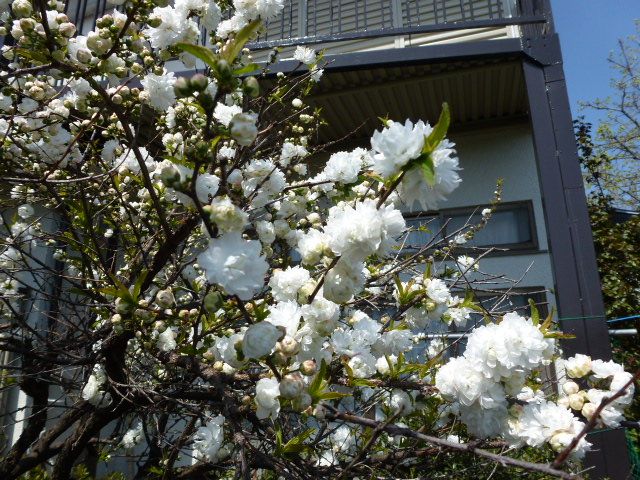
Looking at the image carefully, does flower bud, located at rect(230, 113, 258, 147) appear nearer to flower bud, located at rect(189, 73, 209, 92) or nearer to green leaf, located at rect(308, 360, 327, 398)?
flower bud, located at rect(189, 73, 209, 92)

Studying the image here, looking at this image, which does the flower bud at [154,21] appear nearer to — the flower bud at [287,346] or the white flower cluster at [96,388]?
the flower bud at [287,346]

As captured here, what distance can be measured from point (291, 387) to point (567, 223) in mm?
2769

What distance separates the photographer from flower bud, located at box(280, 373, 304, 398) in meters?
1.17

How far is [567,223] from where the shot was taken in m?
3.25

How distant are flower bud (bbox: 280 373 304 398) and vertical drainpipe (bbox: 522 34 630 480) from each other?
7.74 feet

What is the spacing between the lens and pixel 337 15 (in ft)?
18.3

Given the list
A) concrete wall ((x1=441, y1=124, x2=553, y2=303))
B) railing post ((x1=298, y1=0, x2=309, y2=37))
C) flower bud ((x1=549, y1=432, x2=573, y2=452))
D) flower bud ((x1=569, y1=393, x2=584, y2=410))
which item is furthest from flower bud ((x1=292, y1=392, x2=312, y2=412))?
railing post ((x1=298, y1=0, x2=309, y2=37))

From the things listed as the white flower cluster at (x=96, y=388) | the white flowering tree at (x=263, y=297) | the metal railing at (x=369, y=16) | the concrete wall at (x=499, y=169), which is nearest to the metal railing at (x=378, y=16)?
the metal railing at (x=369, y=16)

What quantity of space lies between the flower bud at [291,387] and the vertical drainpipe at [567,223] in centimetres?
236

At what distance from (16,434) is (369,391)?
4.63 metres

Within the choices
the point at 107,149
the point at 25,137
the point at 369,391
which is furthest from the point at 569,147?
the point at 25,137

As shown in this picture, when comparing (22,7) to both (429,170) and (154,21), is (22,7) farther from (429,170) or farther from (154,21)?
(429,170)

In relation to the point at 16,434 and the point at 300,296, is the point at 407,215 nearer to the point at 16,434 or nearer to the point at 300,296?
the point at 300,296

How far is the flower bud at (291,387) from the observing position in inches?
46.1
